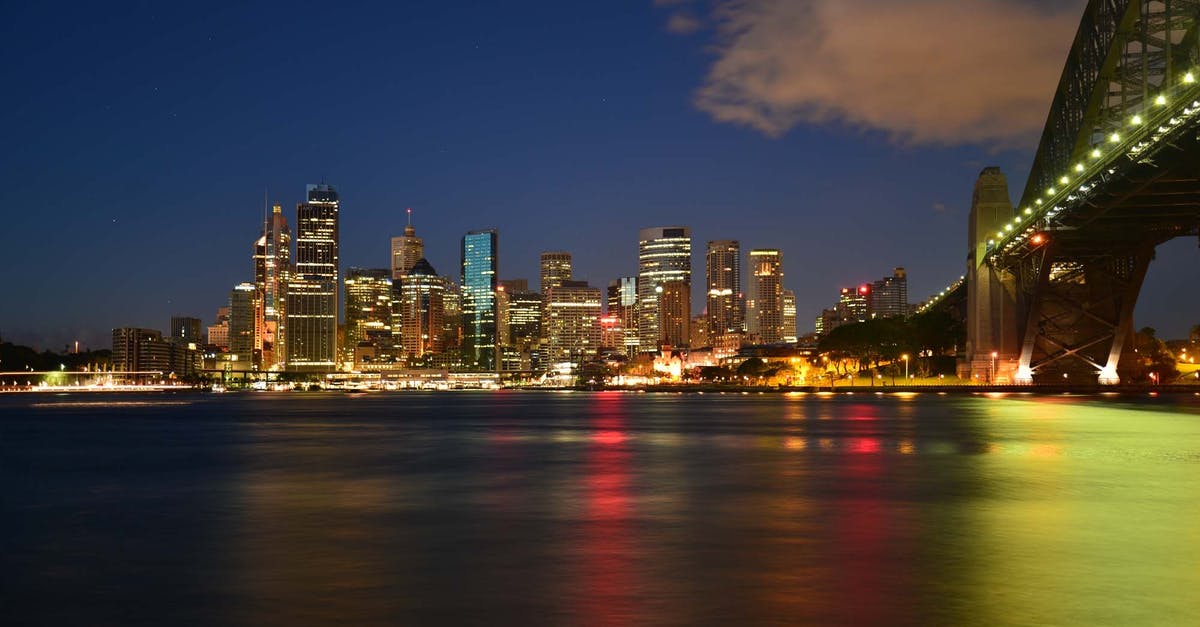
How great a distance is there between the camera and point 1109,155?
70.8m

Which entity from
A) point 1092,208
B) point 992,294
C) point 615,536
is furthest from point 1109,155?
point 615,536

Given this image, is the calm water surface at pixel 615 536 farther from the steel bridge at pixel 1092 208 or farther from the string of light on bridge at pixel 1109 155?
the steel bridge at pixel 1092 208

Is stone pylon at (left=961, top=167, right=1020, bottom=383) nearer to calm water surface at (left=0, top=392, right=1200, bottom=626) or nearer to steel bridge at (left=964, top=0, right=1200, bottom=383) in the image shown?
steel bridge at (left=964, top=0, right=1200, bottom=383)

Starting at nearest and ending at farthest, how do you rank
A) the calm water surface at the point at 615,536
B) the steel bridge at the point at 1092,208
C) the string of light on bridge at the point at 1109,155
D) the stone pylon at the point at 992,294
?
the calm water surface at the point at 615,536 → the string of light on bridge at the point at 1109,155 → the steel bridge at the point at 1092,208 → the stone pylon at the point at 992,294

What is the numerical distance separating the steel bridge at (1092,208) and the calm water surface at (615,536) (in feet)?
105

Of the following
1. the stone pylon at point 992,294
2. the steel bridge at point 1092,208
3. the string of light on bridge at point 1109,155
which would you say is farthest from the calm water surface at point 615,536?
the stone pylon at point 992,294

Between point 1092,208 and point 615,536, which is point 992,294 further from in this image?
point 615,536

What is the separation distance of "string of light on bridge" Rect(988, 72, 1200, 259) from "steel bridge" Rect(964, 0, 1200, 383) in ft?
0.43

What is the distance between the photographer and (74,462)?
141 ft

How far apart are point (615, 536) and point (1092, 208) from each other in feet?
252

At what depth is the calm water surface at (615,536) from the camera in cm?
1441

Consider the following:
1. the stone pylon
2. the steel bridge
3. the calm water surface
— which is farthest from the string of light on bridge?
the calm water surface

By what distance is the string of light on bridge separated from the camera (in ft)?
194

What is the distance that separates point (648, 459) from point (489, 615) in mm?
26721
